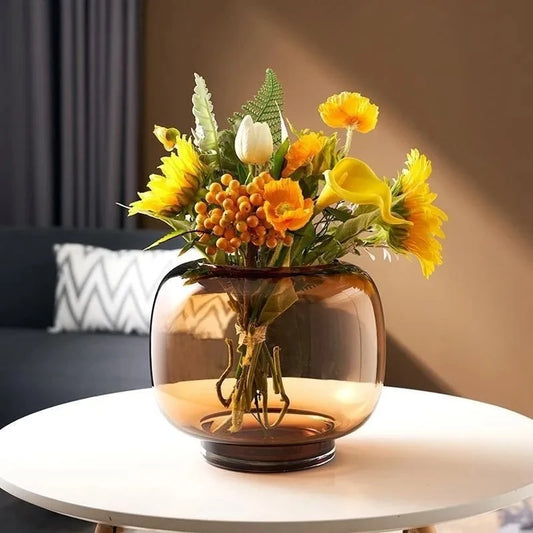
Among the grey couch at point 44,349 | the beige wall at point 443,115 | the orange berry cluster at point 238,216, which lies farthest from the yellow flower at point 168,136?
the beige wall at point 443,115

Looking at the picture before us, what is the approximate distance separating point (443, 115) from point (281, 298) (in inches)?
102

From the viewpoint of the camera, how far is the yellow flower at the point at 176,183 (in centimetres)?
148

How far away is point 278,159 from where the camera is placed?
4.89 ft

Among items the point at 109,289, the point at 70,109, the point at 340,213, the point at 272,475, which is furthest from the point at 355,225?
the point at 70,109

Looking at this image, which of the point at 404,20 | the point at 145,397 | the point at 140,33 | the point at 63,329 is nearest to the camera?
the point at 145,397

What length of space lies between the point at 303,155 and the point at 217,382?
1.13ft

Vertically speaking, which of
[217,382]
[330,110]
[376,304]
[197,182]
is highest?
[330,110]

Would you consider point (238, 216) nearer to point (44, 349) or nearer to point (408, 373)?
point (44, 349)

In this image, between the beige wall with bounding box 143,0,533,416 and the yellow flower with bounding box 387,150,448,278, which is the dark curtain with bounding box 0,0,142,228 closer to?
the beige wall with bounding box 143,0,533,416

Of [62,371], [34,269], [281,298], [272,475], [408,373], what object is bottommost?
[408,373]

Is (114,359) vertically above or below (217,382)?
below

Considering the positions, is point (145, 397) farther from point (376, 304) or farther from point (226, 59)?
point (226, 59)

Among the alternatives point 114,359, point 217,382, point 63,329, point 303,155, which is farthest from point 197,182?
point 63,329

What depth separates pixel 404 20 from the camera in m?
3.86
